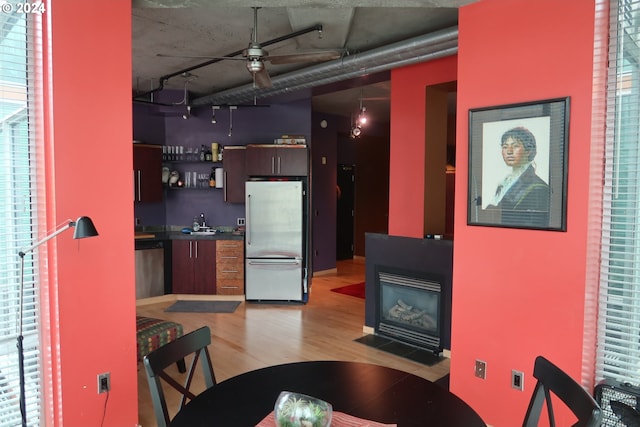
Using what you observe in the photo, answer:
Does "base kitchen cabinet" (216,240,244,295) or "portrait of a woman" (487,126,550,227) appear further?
"base kitchen cabinet" (216,240,244,295)

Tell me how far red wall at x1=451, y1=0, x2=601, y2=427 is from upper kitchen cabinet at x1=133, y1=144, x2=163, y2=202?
4.75 metres

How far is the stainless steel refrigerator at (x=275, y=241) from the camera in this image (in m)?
5.77

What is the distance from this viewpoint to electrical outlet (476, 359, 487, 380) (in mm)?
2627

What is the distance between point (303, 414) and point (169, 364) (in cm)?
75

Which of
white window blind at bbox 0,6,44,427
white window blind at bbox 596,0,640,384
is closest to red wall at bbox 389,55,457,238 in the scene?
white window blind at bbox 596,0,640,384

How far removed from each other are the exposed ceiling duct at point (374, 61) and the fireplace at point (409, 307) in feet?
6.80

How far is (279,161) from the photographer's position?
596 cm

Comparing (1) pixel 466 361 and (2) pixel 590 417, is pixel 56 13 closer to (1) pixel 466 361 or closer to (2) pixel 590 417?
(2) pixel 590 417

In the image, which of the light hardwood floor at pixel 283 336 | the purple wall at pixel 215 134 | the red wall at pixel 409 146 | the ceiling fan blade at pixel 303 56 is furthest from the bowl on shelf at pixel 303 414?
the purple wall at pixel 215 134

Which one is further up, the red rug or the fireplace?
the fireplace

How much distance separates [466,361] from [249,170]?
4.18 metres

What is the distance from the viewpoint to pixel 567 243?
2.27 metres

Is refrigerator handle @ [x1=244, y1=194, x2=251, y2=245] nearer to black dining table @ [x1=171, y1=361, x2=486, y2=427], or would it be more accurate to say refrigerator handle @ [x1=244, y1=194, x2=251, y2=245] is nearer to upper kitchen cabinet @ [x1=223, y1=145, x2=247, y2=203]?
upper kitchen cabinet @ [x1=223, y1=145, x2=247, y2=203]

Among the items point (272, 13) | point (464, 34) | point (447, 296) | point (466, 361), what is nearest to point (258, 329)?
point (447, 296)
